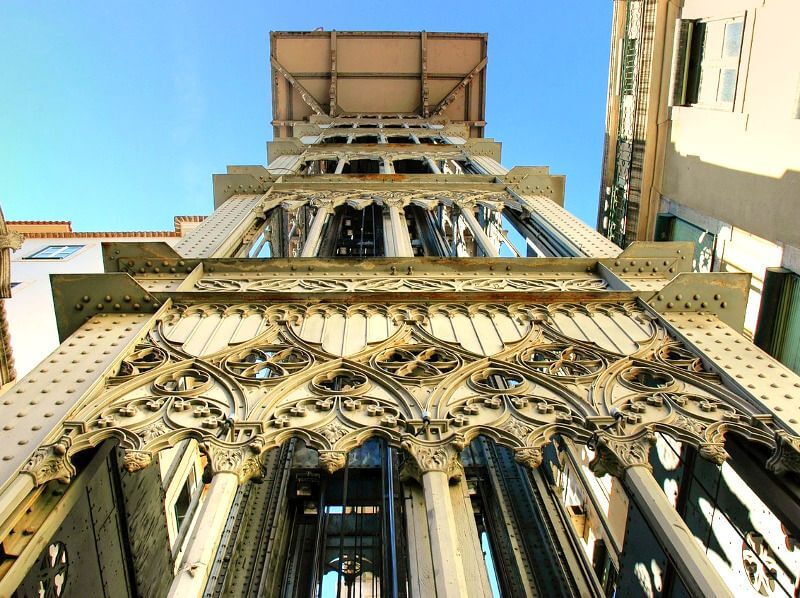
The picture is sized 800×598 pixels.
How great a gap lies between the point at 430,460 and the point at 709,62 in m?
13.8

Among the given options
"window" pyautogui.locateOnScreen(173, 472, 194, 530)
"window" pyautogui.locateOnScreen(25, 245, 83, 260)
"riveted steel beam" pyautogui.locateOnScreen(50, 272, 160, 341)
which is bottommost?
"window" pyautogui.locateOnScreen(173, 472, 194, 530)

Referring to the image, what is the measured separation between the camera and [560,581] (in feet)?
25.6

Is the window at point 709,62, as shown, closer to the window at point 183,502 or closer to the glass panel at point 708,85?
the glass panel at point 708,85

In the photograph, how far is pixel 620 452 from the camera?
5383mm

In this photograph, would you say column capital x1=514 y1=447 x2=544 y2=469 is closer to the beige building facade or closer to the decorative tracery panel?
the decorative tracery panel

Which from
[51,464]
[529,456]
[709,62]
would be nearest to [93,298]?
[51,464]

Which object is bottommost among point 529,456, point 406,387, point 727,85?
point 529,456

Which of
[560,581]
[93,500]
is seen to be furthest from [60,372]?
[560,581]

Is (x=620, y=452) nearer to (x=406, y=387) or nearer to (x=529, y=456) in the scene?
(x=529, y=456)

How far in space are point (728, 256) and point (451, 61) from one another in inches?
805

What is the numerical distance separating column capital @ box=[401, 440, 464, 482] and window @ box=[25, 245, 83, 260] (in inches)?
1064

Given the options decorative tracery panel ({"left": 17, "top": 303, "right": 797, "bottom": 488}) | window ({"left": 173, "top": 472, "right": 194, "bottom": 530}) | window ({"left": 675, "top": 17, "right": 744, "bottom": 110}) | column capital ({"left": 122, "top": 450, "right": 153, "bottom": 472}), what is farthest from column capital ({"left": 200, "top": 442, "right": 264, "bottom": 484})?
window ({"left": 675, "top": 17, "right": 744, "bottom": 110})

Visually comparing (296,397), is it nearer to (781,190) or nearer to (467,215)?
(467,215)

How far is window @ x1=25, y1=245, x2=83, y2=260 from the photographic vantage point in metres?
28.0
